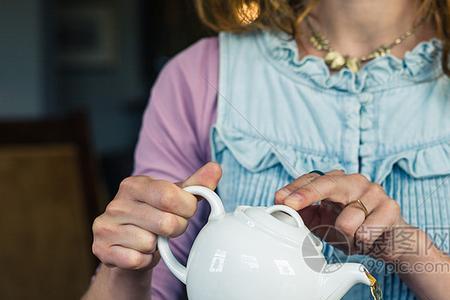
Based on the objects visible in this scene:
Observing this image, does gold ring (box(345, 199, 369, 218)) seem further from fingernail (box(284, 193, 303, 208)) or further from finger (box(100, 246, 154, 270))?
finger (box(100, 246, 154, 270))

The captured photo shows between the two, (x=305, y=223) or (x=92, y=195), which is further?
(x=92, y=195)

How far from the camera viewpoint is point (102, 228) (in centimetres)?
67

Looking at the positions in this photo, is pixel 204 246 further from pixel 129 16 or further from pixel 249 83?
pixel 129 16

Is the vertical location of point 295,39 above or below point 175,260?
above

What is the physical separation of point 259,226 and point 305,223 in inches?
2.0

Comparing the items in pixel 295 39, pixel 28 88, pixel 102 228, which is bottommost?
pixel 28 88

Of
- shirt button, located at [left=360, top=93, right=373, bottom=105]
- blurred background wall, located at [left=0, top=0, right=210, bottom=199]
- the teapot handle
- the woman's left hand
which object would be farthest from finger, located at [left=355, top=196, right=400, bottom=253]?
blurred background wall, located at [left=0, top=0, right=210, bottom=199]

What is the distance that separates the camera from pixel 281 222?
1.90ft

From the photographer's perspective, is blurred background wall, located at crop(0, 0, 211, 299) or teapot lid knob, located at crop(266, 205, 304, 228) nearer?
teapot lid knob, located at crop(266, 205, 304, 228)

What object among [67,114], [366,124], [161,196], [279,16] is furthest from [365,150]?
[67,114]

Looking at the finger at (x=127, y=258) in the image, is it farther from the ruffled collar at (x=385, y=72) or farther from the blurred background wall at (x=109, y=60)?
the blurred background wall at (x=109, y=60)

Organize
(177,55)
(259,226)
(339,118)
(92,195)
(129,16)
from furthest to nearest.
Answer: (129,16) < (92,195) < (177,55) < (339,118) < (259,226)

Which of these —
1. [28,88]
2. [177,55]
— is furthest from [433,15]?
[28,88]

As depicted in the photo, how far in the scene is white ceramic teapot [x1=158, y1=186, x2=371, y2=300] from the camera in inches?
22.4
